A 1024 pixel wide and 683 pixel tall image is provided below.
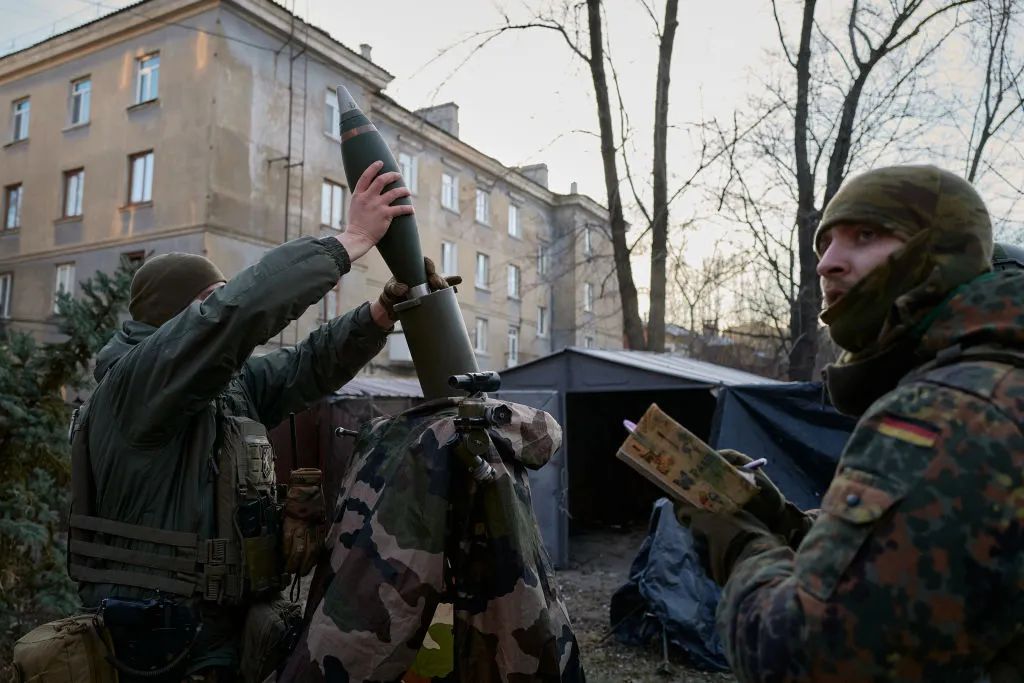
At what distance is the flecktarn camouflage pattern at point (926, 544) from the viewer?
1.23 m

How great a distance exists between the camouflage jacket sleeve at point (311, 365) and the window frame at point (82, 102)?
1927cm

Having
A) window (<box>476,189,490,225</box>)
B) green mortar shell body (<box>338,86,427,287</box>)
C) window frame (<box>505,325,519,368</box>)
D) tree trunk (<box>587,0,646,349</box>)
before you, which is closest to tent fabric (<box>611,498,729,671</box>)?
green mortar shell body (<box>338,86,427,287</box>)

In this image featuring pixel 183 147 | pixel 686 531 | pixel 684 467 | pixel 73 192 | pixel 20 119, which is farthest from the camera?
pixel 20 119

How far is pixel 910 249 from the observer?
149 cm

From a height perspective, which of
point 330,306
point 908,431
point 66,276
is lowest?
point 908,431

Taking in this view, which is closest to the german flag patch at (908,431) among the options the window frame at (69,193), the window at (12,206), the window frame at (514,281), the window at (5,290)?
the window frame at (69,193)

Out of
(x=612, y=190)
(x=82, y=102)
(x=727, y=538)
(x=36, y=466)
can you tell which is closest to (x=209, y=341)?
(x=727, y=538)

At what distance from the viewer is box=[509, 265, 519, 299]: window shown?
28255 millimetres

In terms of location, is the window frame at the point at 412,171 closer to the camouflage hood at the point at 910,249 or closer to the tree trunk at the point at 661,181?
the tree trunk at the point at 661,181

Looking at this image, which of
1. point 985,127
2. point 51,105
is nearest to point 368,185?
point 985,127

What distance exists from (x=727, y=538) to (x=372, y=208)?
1.63 meters

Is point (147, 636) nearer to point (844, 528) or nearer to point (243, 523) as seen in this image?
point (243, 523)

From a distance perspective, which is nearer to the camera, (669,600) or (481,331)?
(669,600)

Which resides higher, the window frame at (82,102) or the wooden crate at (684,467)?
the window frame at (82,102)
